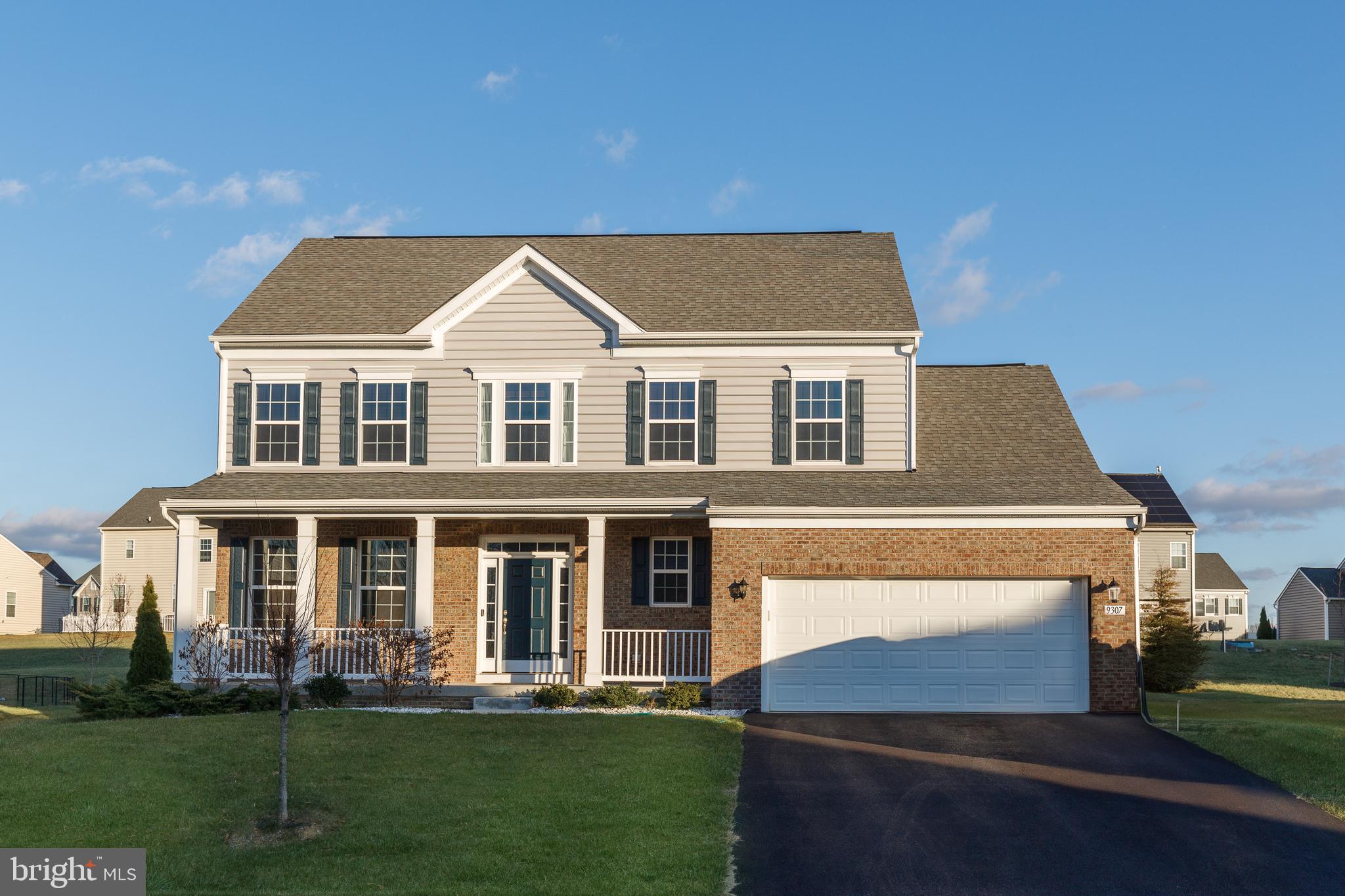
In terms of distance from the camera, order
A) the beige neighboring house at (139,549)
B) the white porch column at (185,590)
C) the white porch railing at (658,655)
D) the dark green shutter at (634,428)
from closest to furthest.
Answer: the white porch railing at (658,655), the white porch column at (185,590), the dark green shutter at (634,428), the beige neighboring house at (139,549)

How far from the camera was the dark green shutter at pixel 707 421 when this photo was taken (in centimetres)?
2162

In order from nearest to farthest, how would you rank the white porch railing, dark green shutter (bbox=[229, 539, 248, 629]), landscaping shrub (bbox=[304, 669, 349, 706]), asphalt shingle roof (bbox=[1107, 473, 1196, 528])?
1. landscaping shrub (bbox=[304, 669, 349, 706])
2. the white porch railing
3. dark green shutter (bbox=[229, 539, 248, 629])
4. asphalt shingle roof (bbox=[1107, 473, 1196, 528])

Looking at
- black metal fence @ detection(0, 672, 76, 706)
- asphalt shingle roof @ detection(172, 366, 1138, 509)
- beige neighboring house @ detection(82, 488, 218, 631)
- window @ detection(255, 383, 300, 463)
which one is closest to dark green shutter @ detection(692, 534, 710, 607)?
asphalt shingle roof @ detection(172, 366, 1138, 509)

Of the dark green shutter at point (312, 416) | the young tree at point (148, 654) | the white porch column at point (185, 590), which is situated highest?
the dark green shutter at point (312, 416)

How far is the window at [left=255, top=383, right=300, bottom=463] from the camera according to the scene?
2238 centimetres

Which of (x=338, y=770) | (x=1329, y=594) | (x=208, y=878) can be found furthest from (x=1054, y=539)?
(x=1329, y=594)

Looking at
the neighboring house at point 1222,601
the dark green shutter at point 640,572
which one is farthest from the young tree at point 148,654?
the neighboring house at point 1222,601

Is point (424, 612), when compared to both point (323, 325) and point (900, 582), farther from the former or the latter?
point (900, 582)

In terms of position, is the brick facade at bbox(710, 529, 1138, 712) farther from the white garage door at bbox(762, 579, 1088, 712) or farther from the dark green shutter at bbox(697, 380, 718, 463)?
the dark green shutter at bbox(697, 380, 718, 463)

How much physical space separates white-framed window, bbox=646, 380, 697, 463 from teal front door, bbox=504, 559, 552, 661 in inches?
115

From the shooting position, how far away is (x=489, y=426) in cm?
2197

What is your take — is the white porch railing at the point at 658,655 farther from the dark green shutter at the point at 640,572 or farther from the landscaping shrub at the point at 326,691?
the landscaping shrub at the point at 326,691

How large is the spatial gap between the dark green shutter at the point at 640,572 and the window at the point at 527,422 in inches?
98.4

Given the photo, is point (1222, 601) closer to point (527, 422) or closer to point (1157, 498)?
point (1157, 498)
